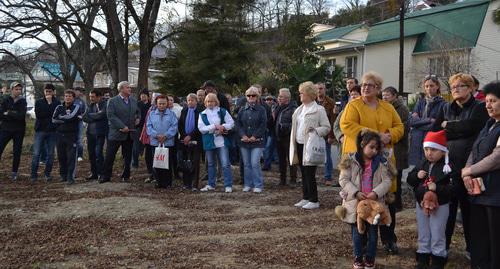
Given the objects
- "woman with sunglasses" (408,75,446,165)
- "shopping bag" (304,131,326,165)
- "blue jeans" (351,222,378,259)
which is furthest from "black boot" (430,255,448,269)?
"shopping bag" (304,131,326,165)

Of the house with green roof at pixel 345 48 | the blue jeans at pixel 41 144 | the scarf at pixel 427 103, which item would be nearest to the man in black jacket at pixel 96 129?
the blue jeans at pixel 41 144

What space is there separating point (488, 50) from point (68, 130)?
83.4ft

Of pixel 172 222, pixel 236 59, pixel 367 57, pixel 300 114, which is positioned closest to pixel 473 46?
pixel 367 57

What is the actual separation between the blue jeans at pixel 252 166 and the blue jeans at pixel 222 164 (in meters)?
0.30

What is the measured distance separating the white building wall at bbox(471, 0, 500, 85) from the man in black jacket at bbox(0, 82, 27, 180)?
2456 centimetres

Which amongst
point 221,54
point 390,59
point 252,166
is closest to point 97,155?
point 252,166

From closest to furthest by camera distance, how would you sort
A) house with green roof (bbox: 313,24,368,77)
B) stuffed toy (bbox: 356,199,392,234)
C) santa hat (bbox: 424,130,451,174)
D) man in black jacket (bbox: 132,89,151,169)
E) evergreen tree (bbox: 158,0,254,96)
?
stuffed toy (bbox: 356,199,392,234) < santa hat (bbox: 424,130,451,174) < man in black jacket (bbox: 132,89,151,169) < evergreen tree (bbox: 158,0,254,96) < house with green roof (bbox: 313,24,368,77)

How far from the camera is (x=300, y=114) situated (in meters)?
8.49

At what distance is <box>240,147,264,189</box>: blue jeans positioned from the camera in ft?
31.6

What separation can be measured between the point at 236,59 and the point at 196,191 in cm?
2045

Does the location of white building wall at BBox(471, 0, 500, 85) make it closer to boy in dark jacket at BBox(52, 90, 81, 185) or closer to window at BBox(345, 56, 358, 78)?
window at BBox(345, 56, 358, 78)

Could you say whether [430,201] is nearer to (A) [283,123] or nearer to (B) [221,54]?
(A) [283,123]

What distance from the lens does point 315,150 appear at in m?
A: 8.06

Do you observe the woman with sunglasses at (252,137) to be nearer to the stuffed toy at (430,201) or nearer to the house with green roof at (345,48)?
the stuffed toy at (430,201)
